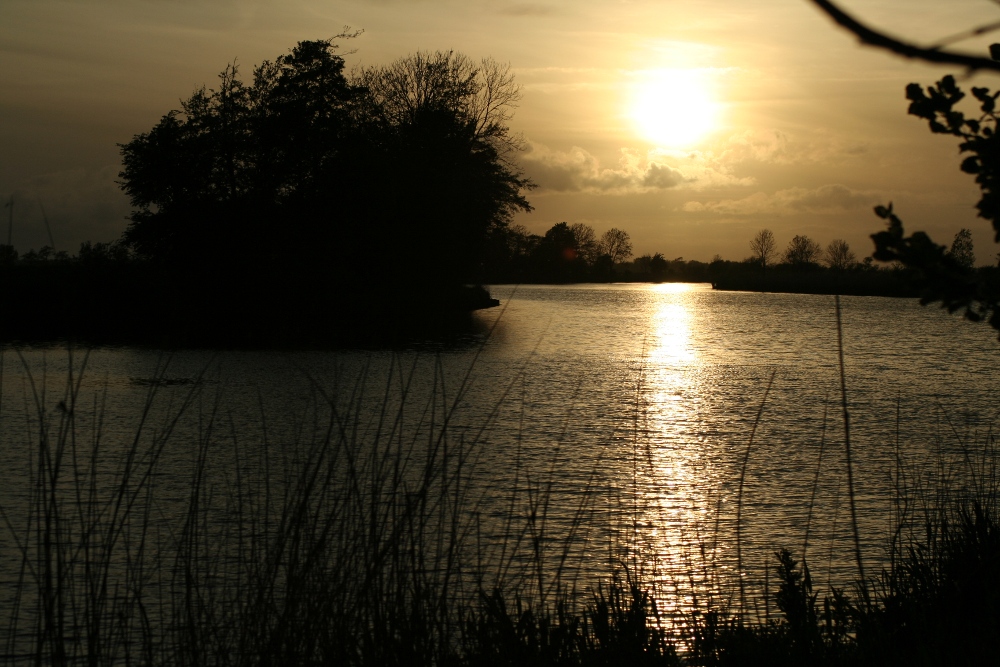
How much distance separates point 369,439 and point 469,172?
112ft

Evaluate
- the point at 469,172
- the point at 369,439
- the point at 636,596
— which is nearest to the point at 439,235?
the point at 469,172

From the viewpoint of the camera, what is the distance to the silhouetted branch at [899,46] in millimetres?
925

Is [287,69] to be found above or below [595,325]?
above

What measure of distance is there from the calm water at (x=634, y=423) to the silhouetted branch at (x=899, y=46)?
2919 millimetres

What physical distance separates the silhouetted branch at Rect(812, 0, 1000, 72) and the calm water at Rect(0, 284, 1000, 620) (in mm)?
2919

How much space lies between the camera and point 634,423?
24.5 feet

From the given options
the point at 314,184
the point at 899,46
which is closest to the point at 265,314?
the point at 314,184

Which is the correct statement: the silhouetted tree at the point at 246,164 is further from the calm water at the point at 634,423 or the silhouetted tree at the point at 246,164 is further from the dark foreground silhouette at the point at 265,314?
the calm water at the point at 634,423

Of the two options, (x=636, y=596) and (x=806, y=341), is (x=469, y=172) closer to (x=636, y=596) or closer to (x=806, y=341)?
(x=806, y=341)

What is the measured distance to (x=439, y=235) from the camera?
4300 centimetres

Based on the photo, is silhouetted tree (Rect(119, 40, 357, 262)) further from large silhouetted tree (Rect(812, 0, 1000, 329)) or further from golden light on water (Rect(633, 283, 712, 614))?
large silhouetted tree (Rect(812, 0, 1000, 329))

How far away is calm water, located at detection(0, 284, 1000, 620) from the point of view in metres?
6.62

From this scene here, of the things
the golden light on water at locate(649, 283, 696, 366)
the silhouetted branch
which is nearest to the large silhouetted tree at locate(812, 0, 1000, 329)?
the silhouetted branch

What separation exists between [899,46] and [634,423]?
6625mm
